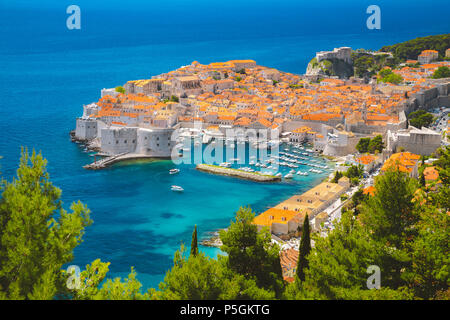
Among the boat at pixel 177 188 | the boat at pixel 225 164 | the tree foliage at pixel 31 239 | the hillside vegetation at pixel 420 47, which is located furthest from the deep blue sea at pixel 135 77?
the hillside vegetation at pixel 420 47

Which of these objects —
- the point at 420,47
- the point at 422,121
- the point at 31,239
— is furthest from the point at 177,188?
the point at 420,47

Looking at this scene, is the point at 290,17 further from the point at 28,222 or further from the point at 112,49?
the point at 28,222

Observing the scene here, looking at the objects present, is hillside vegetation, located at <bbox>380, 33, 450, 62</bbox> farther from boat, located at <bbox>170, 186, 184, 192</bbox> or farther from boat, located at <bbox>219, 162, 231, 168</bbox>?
boat, located at <bbox>170, 186, 184, 192</bbox>

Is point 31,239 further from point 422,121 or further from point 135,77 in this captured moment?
point 135,77

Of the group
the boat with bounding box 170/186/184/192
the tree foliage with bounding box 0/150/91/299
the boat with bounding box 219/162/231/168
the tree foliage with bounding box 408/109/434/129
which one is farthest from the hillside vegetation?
the tree foliage with bounding box 0/150/91/299

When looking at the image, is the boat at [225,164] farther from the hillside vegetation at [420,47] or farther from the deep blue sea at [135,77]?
the hillside vegetation at [420,47]

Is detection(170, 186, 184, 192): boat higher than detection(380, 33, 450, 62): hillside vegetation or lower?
lower
